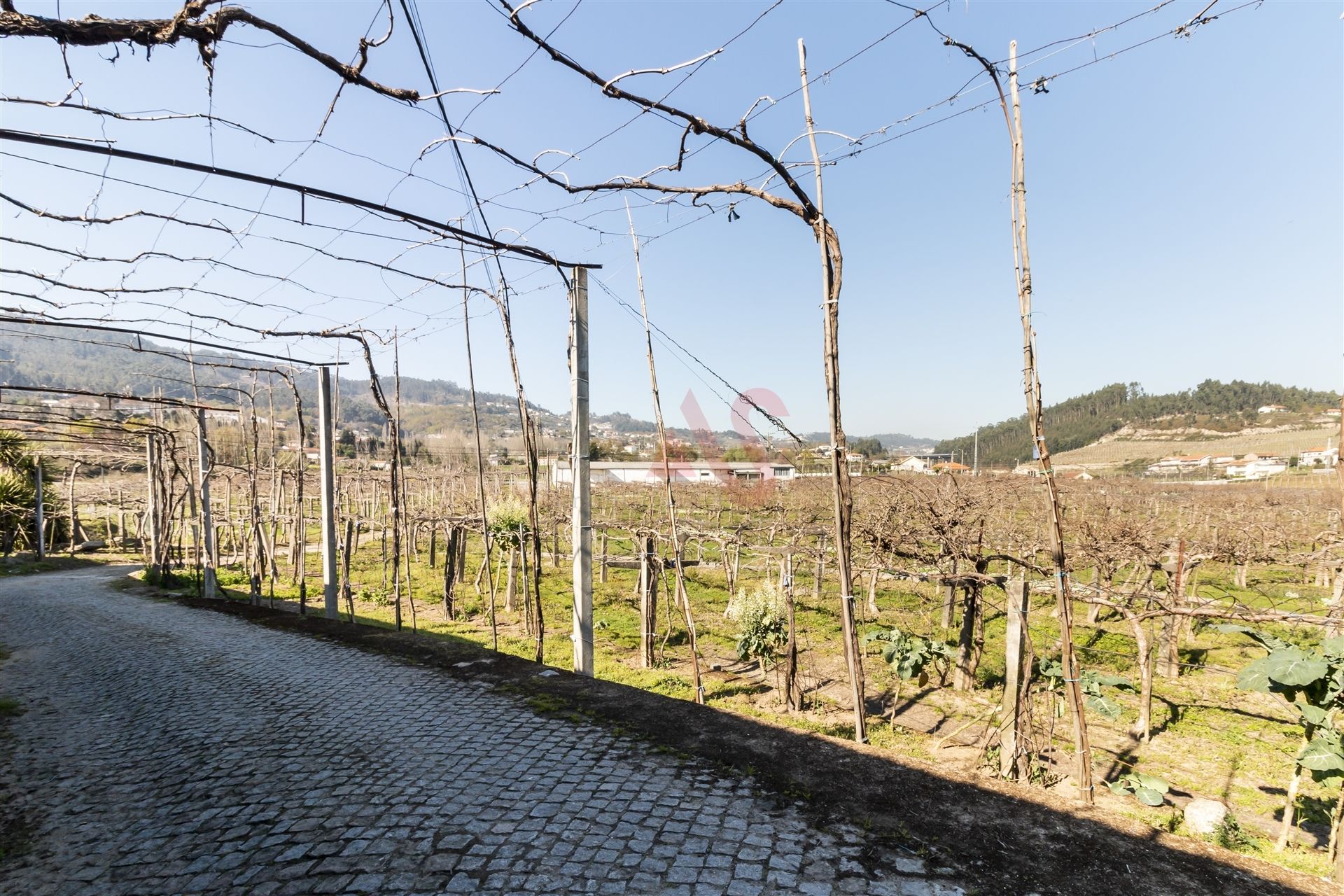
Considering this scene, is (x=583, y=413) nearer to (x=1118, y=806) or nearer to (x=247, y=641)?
(x=247, y=641)

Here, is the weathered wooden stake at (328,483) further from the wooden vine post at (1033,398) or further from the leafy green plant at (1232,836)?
the leafy green plant at (1232,836)

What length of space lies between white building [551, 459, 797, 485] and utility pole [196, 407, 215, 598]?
14.0 metres

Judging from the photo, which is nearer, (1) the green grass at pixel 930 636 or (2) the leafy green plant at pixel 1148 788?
(2) the leafy green plant at pixel 1148 788

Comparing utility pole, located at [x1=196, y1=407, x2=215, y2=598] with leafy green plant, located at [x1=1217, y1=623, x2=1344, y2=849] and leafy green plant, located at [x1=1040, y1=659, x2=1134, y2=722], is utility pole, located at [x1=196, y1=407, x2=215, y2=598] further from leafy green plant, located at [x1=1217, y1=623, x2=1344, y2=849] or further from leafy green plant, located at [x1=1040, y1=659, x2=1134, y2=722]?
leafy green plant, located at [x1=1217, y1=623, x2=1344, y2=849]

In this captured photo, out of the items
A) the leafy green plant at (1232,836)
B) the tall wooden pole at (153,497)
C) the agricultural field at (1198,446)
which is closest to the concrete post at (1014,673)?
the leafy green plant at (1232,836)

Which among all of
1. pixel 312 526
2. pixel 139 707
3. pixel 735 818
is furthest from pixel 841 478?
pixel 312 526

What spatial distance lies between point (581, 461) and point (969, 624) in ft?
21.4

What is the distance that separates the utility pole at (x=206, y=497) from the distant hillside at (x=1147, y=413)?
153 feet

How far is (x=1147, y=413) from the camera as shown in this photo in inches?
2263

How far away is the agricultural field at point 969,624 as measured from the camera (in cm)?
534

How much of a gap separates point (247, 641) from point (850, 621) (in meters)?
7.27

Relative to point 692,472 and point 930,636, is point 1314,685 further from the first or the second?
point 692,472

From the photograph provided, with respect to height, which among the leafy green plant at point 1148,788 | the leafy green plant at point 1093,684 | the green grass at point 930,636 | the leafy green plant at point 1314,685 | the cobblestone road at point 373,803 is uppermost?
the leafy green plant at point 1314,685

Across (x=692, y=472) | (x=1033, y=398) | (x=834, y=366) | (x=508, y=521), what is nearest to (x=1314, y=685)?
(x=1033, y=398)
